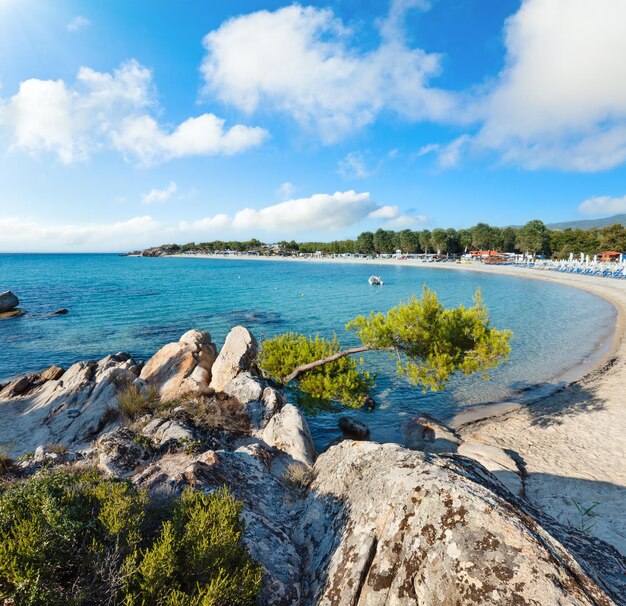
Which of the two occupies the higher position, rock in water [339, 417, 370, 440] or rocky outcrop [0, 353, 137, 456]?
rocky outcrop [0, 353, 137, 456]

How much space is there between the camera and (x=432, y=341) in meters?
14.8

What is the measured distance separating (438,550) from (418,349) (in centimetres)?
1122

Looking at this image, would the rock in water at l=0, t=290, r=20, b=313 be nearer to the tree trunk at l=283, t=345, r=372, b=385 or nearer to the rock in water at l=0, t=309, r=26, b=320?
the rock in water at l=0, t=309, r=26, b=320

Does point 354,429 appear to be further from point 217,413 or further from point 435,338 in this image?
point 217,413

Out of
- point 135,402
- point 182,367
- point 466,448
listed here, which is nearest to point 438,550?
point 466,448

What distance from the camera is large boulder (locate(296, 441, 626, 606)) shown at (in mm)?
3967

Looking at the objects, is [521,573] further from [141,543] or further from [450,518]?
[141,543]

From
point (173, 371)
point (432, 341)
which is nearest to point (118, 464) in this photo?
point (173, 371)

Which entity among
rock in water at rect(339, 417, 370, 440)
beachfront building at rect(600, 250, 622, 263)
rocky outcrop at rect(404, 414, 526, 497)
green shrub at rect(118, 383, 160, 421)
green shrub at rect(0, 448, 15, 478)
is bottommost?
rock in water at rect(339, 417, 370, 440)

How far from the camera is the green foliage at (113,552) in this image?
368cm

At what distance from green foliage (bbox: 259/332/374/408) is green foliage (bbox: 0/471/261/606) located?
1072cm

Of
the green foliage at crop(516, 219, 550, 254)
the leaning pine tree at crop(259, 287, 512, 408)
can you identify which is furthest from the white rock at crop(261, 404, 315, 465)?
the green foliage at crop(516, 219, 550, 254)

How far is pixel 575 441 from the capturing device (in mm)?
15734

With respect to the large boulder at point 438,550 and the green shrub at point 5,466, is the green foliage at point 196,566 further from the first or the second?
the green shrub at point 5,466
